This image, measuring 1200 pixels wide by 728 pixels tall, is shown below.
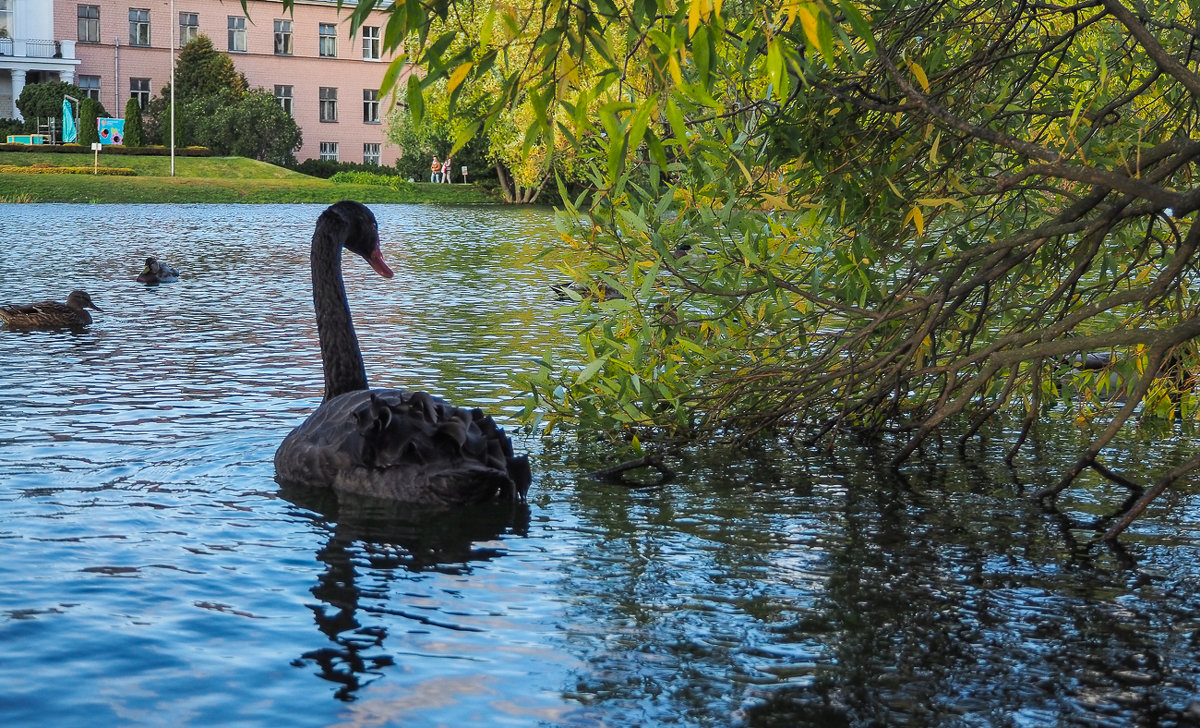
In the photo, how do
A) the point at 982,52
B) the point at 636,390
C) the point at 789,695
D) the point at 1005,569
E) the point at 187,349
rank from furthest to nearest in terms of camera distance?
1. the point at 187,349
2. the point at 636,390
3. the point at 982,52
4. the point at 1005,569
5. the point at 789,695

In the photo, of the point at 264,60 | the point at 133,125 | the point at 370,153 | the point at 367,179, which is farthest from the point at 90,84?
the point at 367,179

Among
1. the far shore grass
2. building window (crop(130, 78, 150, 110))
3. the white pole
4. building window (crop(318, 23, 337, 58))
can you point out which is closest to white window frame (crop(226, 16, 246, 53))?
the white pole

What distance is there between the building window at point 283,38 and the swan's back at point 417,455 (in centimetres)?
7707

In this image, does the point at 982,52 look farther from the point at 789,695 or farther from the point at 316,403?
the point at 316,403

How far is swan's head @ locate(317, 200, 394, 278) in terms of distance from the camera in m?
9.07

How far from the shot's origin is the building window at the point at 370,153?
81.6 meters

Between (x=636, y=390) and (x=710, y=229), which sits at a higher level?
(x=710, y=229)

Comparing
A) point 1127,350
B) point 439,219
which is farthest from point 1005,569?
point 439,219

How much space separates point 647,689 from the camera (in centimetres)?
469

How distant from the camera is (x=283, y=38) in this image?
80625 mm

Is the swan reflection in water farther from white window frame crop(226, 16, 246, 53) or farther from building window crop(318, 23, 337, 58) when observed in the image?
building window crop(318, 23, 337, 58)

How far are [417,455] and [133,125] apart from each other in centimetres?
6259

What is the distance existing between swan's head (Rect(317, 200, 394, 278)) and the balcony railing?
2737 inches

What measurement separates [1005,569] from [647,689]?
7.68 ft
